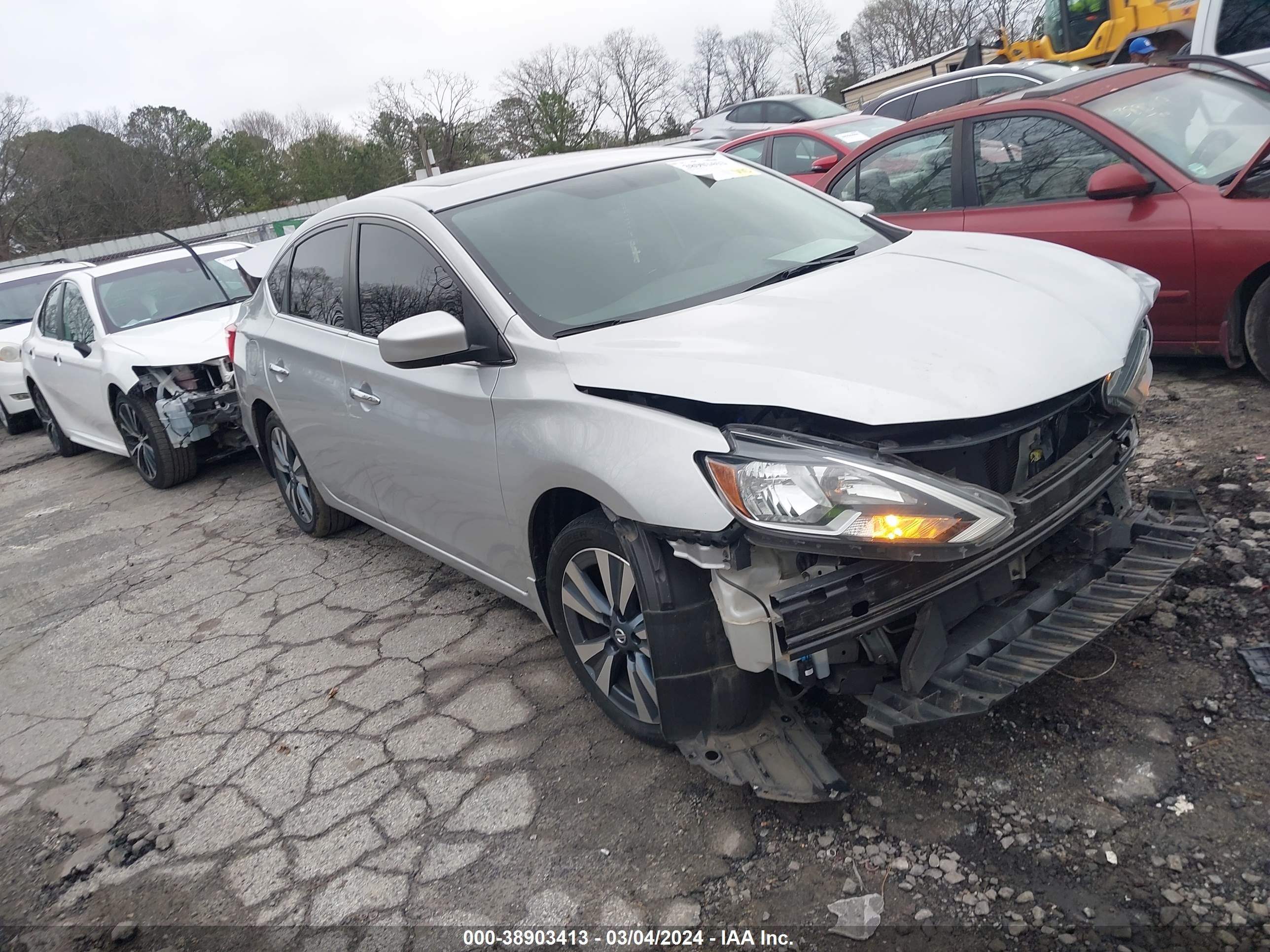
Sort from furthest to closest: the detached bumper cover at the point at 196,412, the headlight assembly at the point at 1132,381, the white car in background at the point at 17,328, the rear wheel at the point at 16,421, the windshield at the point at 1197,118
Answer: the rear wheel at the point at 16,421 < the white car in background at the point at 17,328 < the detached bumper cover at the point at 196,412 < the windshield at the point at 1197,118 < the headlight assembly at the point at 1132,381

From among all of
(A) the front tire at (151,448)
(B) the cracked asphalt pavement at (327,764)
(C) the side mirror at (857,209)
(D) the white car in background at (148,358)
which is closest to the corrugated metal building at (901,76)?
(D) the white car in background at (148,358)

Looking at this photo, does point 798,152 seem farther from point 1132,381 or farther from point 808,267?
point 1132,381

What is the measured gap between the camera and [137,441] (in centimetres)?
719

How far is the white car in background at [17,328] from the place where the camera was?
10156mm

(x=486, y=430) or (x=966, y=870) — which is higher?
(x=486, y=430)

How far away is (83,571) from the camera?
5820 mm

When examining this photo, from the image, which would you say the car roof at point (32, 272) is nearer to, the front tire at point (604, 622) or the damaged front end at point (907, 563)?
the front tire at point (604, 622)

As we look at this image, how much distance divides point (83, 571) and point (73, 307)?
2990 mm

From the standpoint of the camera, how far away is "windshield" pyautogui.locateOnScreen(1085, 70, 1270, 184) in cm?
484

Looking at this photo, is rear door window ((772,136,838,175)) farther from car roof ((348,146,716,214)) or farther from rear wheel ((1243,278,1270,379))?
car roof ((348,146,716,214))

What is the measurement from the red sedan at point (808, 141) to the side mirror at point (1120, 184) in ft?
15.1

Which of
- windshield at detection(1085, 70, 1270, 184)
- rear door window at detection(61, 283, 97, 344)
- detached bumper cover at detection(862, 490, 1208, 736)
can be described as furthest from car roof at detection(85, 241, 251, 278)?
detached bumper cover at detection(862, 490, 1208, 736)

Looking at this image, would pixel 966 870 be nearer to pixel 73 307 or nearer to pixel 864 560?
pixel 864 560

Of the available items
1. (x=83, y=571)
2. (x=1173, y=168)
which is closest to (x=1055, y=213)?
(x=1173, y=168)
